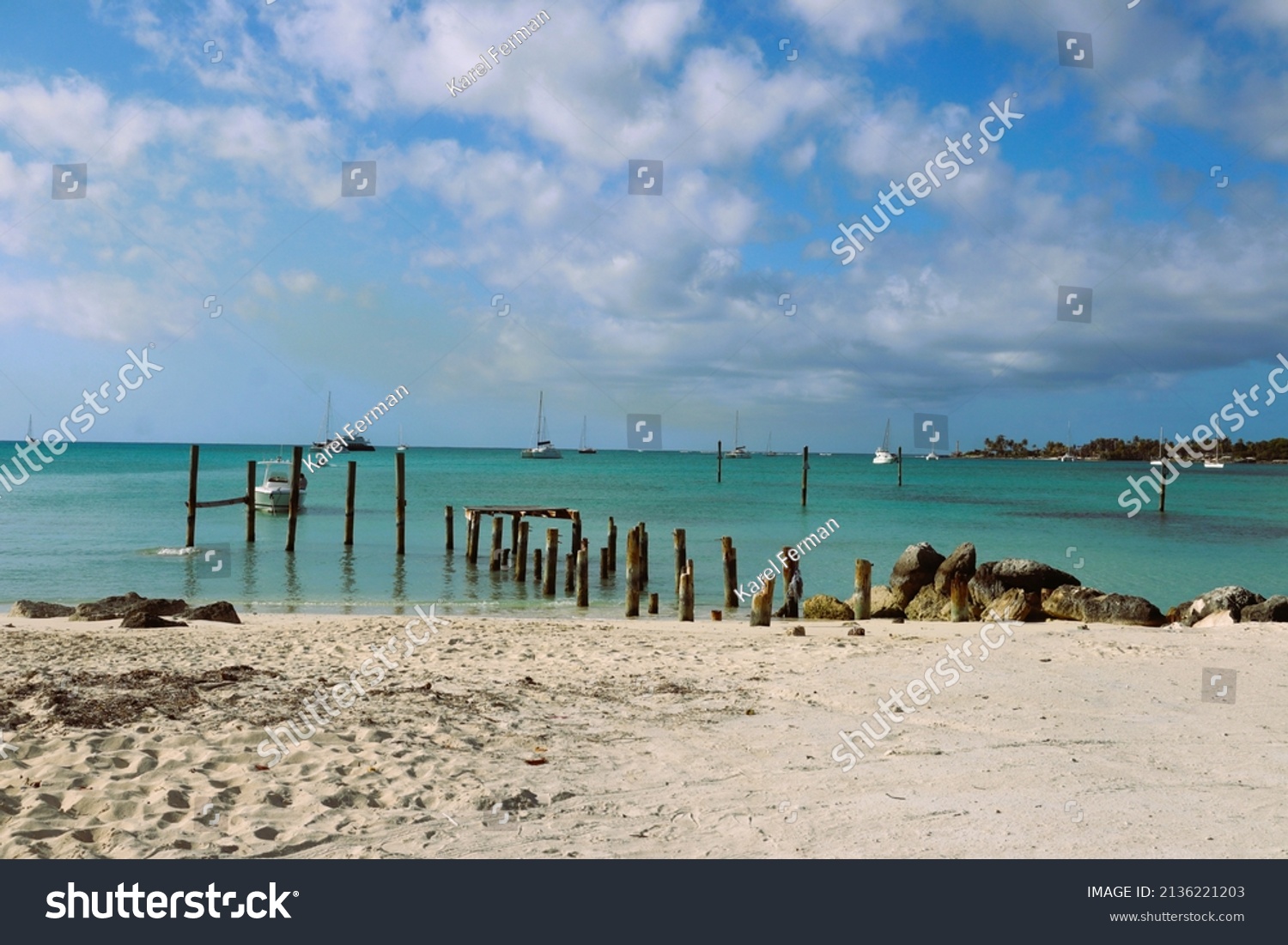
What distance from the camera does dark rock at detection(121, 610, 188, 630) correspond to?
14133mm

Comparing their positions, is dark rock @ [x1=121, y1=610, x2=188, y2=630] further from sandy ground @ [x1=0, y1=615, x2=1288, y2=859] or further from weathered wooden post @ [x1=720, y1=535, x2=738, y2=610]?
weathered wooden post @ [x1=720, y1=535, x2=738, y2=610]

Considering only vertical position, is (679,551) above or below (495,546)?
above

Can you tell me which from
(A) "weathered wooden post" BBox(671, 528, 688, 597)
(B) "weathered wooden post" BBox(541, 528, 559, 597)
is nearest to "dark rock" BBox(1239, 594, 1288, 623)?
(A) "weathered wooden post" BBox(671, 528, 688, 597)

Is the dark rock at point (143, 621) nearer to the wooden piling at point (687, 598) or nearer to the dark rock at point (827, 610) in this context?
the wooden piling at point (687, 598)

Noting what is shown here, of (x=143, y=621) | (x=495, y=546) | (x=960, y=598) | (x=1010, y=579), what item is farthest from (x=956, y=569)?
(x=143, y=621)

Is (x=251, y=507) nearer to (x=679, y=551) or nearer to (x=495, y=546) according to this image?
(x=495, y=546)

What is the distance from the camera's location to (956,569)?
60.0 feet

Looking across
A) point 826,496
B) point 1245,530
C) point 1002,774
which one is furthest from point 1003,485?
point 1002,774

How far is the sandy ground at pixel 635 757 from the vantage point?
5.43 metres

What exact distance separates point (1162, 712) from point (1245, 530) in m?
40.8

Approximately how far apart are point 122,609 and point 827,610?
41.2ft

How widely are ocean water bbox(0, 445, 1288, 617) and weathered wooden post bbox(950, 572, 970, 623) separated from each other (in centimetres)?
461

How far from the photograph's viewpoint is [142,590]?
851 inches

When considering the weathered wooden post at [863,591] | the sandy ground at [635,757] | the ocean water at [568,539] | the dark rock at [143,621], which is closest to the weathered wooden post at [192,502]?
the ocean water at [568,539]
